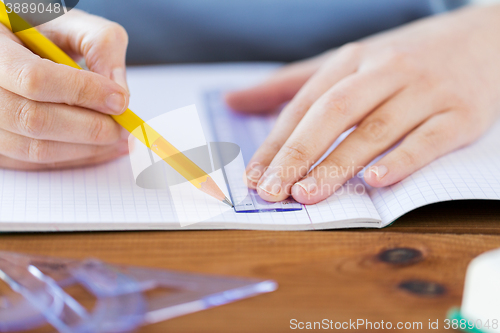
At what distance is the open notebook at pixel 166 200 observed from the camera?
1.54ft

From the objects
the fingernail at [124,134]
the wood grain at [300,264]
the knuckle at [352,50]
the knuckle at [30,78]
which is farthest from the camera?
the knuckle at [352,50]

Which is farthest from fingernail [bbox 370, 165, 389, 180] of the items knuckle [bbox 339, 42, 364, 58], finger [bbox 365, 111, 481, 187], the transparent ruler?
knuckle [bbox 339, 42, 364, 58]

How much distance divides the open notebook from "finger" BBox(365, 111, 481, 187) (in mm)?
13

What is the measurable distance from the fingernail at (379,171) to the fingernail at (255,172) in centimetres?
14

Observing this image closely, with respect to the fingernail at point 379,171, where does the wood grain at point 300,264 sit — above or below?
below

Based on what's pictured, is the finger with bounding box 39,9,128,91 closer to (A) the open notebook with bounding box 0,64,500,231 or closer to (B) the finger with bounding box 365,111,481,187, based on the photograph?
(A) the open notebook with bounding box 0,64,500,231

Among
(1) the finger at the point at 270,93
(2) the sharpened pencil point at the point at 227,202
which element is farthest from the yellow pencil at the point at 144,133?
(1) the finger at the point at 270,93

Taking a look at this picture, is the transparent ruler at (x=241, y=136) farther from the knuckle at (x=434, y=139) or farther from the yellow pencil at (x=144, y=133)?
Result: the knuckle at (x=434, y=139)

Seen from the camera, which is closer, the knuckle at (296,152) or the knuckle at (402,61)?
the knuckle at (296,152)

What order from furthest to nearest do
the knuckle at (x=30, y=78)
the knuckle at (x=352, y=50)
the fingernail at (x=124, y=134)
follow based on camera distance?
the knuckle at (x=352, y=50) < the fingernail at (x=124, y=134) < the knuckle at (x=30, y=78)

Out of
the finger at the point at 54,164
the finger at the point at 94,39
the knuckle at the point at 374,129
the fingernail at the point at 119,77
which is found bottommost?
the knuckle at the point at 374,129

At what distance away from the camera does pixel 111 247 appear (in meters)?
0.44

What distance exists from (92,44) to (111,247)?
11.7 inches

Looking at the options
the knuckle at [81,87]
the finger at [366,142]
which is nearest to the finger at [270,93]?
the finger at [366,142]
